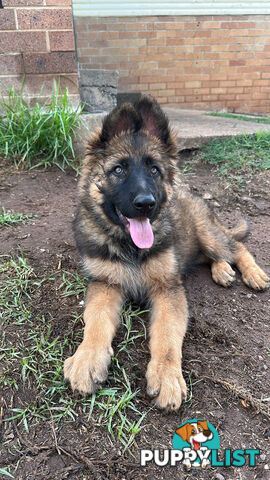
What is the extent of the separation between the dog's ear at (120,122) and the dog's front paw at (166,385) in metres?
1.73

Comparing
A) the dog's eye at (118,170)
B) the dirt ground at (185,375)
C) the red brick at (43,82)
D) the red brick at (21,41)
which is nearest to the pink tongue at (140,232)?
the dog's eye at (118,170)

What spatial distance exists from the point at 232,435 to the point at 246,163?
4.36 m

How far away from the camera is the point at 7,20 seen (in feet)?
16.8

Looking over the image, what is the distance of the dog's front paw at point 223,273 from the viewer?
3.48 metres

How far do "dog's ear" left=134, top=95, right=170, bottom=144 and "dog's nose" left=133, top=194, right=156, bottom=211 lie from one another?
0.77m

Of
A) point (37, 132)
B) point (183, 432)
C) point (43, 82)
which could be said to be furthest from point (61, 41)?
point (183, 432)

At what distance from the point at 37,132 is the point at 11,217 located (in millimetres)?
1483

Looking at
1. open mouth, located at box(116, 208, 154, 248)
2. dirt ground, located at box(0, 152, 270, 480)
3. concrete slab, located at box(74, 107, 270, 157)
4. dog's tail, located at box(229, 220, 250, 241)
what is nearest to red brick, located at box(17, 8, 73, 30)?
concrete slab, located at box(74, 107, 270, 157)

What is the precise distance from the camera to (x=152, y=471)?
1.92 m

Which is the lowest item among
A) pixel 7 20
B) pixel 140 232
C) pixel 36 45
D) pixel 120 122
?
pixel 140 232

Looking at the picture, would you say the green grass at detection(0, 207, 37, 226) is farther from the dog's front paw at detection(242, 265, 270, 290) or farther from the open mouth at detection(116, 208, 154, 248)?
the dog's front paw at detection(242, 265, 270, 290)

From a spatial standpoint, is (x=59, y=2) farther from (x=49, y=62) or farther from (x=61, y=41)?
(x=49, y=62)
